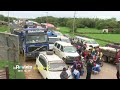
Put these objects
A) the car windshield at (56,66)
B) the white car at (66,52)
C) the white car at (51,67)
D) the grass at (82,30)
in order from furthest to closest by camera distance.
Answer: the grass at (82,30), the white car at (66,52), the car windshield at (56,66), the white car at (51,67)

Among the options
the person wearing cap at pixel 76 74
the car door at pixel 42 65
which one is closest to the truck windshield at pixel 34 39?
the car door at pixel 42 65

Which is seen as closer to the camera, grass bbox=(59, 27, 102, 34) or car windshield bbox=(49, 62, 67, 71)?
car windshield bbox=(49, 62, 67, 71)

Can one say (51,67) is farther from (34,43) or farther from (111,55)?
(111,55)

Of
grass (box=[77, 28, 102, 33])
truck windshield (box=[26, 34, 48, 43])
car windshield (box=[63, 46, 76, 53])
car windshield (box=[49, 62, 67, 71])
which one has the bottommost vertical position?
→ car windshield (box=[49, 62, 67, 71])

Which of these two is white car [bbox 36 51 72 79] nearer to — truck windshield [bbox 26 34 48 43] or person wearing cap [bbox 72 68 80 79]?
person wearing cap [bbox 72 68 80 79]

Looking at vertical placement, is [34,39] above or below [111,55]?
above

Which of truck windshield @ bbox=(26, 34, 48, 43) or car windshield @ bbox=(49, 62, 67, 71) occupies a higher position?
truck windshield @ bbox=(26, 34, 48, 43)

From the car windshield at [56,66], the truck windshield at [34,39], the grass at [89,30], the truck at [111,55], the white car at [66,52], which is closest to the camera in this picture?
the car windshield at [56,66]

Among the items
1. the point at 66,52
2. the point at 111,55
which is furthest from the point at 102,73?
the point at 66,52

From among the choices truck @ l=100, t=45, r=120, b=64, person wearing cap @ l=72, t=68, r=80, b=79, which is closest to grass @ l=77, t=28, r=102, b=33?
truck @ l=100, t=45, r=120, b=64

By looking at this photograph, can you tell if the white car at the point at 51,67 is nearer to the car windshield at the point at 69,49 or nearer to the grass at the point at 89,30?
the car windshield at the point at 69,49
